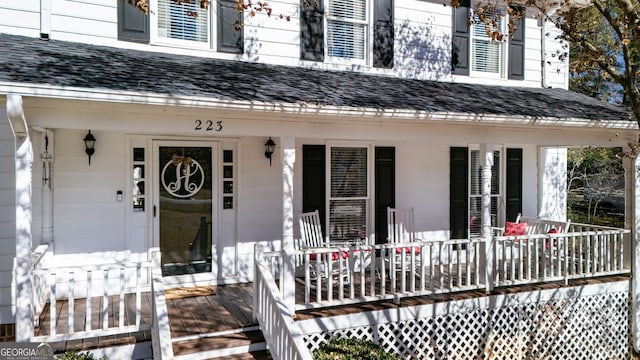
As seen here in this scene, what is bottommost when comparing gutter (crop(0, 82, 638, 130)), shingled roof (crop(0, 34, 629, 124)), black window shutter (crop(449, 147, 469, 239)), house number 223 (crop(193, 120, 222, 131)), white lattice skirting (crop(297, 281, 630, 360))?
white lattice skirting (crop(297, 281, 630, 360))

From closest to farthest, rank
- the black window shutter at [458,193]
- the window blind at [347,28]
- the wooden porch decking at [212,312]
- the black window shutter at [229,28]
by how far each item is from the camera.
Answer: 1. the wooden porch decking at [212,312]
2. the black window shutter at [229,28]
3. the window blind at [347,28]
4. the black window shutter at [458,193]

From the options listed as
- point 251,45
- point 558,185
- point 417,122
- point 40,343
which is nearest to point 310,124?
point 417,122

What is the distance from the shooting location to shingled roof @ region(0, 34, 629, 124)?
4.47 metres

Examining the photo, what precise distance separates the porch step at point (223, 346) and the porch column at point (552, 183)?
21.0 ft

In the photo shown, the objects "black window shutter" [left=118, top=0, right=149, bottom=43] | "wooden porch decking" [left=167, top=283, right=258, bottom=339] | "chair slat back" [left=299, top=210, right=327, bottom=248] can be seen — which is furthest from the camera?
"chair slat back" [left=299, top=210, right=327, bottom=248]

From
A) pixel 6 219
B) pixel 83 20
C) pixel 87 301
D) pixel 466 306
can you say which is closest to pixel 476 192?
pixel 466 306

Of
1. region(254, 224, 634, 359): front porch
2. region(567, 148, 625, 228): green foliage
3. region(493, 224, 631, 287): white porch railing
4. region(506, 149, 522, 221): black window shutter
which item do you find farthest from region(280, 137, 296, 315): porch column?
region(567, 148, 625, 228): green foliage

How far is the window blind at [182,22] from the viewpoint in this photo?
6.40 m

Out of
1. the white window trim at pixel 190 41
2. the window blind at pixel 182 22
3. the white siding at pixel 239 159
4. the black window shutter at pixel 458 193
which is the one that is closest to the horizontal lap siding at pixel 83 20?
the white window trim at pixel 190 41

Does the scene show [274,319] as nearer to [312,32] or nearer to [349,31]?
[312,32]

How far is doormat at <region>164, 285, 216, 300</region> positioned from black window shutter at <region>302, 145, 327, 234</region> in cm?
185

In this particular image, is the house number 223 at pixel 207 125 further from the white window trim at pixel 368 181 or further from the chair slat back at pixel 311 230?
the white window trim at pixel 368 181

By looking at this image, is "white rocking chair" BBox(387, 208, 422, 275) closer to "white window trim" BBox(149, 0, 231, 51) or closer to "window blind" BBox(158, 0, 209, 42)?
"white window trim" BBox(149, 0, 231, 51)

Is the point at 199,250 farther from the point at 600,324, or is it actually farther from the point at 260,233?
the point at 600,324
